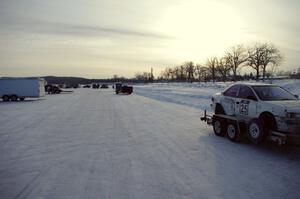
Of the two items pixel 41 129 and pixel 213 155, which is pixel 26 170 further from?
pixel 41 129

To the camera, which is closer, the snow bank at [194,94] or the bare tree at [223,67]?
the snow bank at [194,94]

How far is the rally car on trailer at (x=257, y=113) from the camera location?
26.0ft

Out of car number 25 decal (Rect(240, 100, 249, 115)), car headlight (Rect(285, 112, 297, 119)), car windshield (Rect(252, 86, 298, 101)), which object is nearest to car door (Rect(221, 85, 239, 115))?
car number 25 decal (Rect(240, 100, 249, 115))

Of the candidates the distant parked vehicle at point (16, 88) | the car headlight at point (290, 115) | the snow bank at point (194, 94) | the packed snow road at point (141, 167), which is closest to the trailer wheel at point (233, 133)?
the packed snow road at point (141, 167)

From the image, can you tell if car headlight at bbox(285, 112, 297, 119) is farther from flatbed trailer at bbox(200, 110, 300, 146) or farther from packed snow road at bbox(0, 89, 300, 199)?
packed snow road at bbox(0, 89, 300, 199)

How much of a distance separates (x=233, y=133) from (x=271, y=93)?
1776mm

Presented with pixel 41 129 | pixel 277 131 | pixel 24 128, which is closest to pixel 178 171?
pixel 277 131

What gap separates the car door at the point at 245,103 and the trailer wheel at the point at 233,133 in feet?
1.48

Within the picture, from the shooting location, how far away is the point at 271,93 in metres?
9.68

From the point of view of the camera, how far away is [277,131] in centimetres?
825

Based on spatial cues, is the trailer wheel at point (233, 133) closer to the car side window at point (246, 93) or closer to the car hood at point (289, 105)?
the car side window at point (246, 93)

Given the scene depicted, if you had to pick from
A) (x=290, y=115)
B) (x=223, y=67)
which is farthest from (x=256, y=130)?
(x=223, y=67)

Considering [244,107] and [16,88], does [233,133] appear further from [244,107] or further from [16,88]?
[16,88]

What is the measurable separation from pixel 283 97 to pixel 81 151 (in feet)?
21.3
